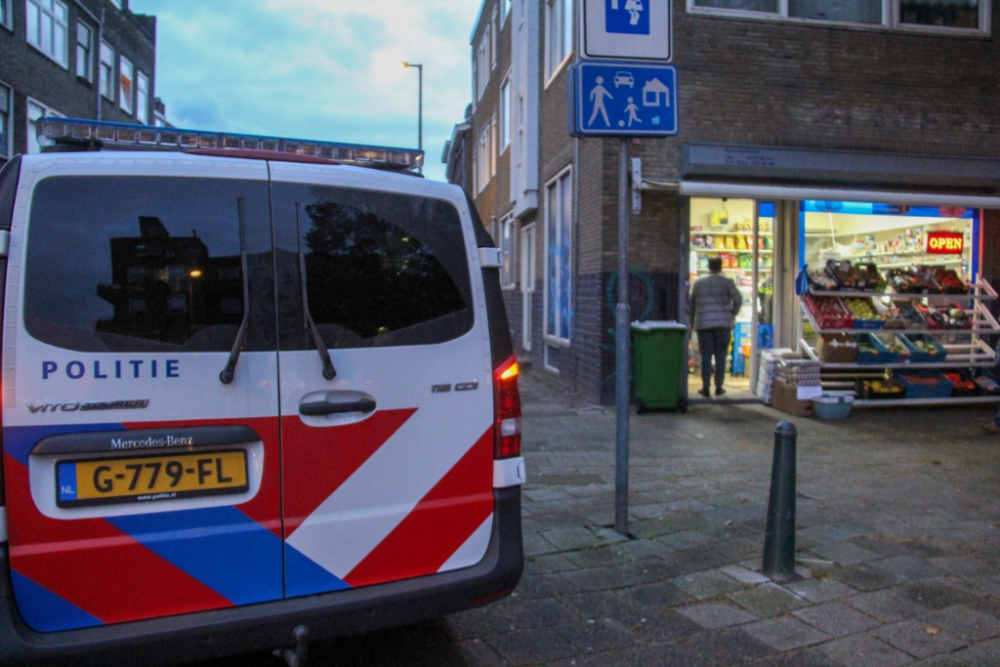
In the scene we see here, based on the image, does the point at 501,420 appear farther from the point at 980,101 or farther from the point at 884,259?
the point at 980,101

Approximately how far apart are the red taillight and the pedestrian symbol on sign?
8.78 feet

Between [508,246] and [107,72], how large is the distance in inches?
766

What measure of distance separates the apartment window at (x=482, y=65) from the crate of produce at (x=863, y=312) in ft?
47.9

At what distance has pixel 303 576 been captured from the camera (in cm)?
275

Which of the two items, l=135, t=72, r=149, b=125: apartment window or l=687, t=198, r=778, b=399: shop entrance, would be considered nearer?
l=687, t=198, r=778, b=399: shop entrance

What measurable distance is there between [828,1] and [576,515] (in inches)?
313

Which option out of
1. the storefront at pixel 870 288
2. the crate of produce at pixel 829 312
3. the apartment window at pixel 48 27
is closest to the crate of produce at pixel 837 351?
the storefront at pixel 870 288

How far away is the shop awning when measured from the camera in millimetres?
9086

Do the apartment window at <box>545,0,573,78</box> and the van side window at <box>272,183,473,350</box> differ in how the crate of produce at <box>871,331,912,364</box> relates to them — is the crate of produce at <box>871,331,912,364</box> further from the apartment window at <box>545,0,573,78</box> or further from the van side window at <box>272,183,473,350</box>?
the van side window at <box>272,183,473,350</box>

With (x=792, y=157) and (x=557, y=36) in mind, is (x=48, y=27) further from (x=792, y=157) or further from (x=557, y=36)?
(x=792, y=157)

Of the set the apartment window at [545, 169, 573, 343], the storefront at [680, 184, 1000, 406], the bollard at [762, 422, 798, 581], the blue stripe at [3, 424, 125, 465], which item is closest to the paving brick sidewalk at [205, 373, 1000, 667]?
the bollard at [762, 422, 798, 581]

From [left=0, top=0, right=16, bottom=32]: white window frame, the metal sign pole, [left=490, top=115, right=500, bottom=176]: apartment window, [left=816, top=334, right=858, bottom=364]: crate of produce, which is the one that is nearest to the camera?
the metal sign pole

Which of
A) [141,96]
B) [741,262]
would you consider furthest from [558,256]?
[141,96]

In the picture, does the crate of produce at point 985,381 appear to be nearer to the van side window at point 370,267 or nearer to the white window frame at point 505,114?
the van side window at point 370,267
